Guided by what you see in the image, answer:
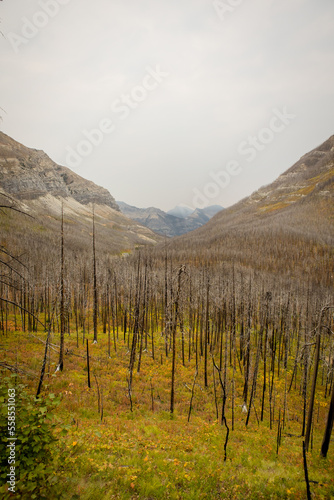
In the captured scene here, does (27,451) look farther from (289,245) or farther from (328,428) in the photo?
(289,245)

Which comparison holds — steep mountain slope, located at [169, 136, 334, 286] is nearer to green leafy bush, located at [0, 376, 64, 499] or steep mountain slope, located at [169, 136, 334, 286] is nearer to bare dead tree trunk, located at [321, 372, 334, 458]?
bare dead tree trunk, located at [321, 372, 334, 458]

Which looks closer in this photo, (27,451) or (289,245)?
(27,451)

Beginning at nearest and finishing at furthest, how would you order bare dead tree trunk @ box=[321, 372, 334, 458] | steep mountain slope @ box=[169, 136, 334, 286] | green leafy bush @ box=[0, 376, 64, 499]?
1. green leafy bush @ box=[0, 376, 64, 499]
2. bare dead tree trunk @ box=[321, 372, 334, 458]
3. steep mountain slope @ box=[169, 136, 334, 286]

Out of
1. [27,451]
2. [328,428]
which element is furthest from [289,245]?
[27,451]

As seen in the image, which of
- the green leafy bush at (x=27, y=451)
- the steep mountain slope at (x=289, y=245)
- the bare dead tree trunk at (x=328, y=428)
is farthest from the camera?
the steep mountain slope at (x=289, y=245)

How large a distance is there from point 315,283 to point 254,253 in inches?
1552

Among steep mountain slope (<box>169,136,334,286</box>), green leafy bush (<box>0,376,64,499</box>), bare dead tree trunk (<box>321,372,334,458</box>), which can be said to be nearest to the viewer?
green leafy bush (<box>0,376,64,499</box>)

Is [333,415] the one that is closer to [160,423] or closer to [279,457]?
[279,457]

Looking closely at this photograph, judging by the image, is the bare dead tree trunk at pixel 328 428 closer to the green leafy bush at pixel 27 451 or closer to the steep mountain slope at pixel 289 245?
the green leafy bush at pixel 27 451

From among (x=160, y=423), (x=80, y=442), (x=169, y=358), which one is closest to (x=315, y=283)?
(x=169, y=358)

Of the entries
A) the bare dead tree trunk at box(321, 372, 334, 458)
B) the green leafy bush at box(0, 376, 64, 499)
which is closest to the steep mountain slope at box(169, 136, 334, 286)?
the bare dead tree trunk at box(321, 372, 334, 458)

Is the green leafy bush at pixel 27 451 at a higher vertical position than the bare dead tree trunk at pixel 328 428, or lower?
higher

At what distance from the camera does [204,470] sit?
863 cm

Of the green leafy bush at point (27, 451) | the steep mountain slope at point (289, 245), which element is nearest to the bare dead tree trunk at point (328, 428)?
the green leafy bush at point (27, 451)
